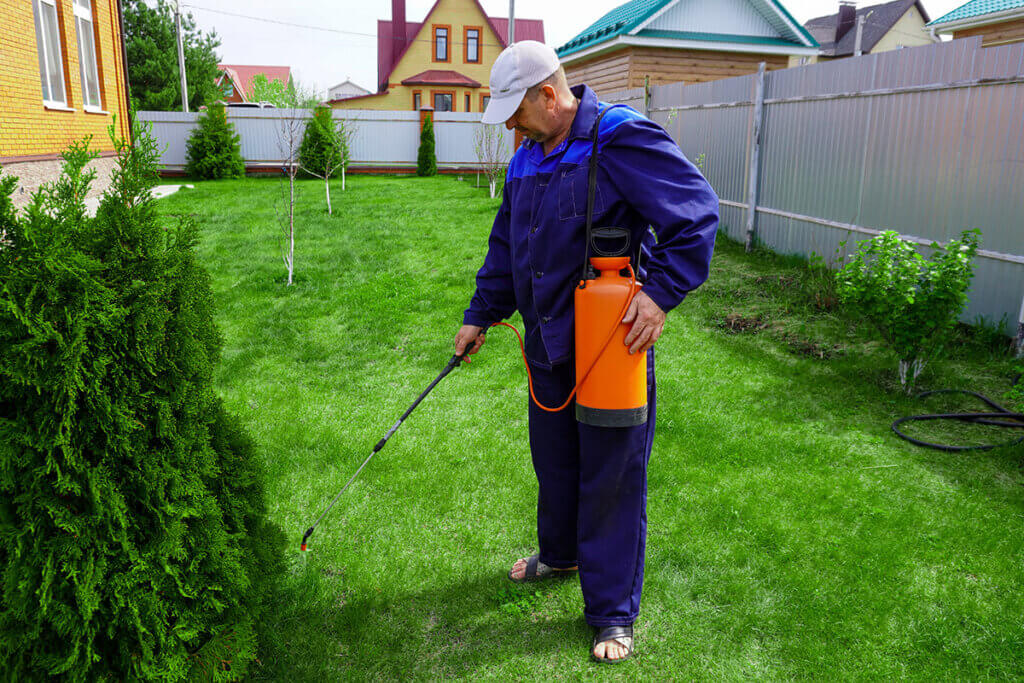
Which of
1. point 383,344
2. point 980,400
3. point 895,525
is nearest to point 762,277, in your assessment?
point 980,400

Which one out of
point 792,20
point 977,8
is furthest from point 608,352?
point 977,8

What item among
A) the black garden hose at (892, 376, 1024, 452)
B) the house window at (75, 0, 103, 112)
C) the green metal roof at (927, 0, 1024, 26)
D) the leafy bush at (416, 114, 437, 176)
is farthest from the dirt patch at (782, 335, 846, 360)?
the leafy bush at (416, 114, 437, 176)

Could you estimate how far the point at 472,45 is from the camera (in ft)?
118

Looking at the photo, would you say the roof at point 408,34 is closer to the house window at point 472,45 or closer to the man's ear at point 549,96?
the house window at point 472,45

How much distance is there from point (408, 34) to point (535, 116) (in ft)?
121

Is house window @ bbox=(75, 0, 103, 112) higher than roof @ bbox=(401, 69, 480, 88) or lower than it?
lower

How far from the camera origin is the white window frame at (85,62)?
1286 centimetres

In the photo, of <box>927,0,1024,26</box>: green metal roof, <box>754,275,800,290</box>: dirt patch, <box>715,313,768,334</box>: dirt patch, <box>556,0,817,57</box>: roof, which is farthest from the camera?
<box>927,0,1024,26</box>: green metal roof

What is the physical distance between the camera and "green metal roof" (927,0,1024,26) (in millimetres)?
14359

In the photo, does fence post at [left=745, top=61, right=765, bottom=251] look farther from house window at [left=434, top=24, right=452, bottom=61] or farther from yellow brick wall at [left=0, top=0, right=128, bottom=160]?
house window at [left=434, top=24, right=452, bottom=61]

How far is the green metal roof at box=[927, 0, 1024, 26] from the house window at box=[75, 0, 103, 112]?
1656 cm

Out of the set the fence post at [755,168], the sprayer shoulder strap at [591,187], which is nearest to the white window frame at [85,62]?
the fence post at [755,168]

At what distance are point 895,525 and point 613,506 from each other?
168cm

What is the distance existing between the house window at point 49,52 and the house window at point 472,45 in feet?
84.6
